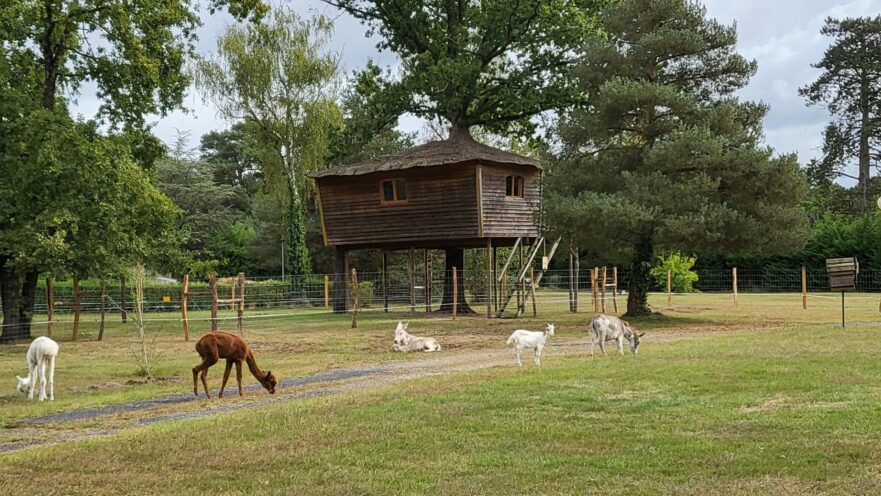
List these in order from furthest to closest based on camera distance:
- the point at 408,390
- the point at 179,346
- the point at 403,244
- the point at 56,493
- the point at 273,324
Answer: the point at 403,244 < the point at 273,324 < the point at 179,346 < the point at 408,390 < the point at 56,493

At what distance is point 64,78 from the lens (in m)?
29.8

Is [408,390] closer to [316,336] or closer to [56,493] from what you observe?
A: [56,493]

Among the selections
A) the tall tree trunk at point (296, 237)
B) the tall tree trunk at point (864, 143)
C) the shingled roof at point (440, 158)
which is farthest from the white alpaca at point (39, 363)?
the tall tree trunk at point (864, 143)

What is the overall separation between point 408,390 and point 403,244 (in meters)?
24.9

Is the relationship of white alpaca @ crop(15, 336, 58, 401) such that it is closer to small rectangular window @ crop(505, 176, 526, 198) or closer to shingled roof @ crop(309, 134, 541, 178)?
shingled roof @ crop(309, 134, 541, 178)

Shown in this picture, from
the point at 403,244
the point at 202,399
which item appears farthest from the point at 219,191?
the point at 202,399

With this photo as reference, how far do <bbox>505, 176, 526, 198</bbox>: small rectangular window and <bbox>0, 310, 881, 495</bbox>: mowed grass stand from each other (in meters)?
22.7

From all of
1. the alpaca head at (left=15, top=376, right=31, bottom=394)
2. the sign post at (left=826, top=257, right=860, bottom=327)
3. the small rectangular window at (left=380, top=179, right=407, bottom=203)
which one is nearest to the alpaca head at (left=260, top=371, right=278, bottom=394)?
the alpaca head at (left=15, top=376, right=31, bottom=394)

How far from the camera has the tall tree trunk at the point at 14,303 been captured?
87.8 ft

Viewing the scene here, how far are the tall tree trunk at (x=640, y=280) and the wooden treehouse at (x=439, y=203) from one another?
201 inches

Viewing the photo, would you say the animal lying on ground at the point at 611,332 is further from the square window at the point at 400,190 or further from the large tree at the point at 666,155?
the square window at the point at 400,190

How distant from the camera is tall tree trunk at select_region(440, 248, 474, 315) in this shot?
36791 mm

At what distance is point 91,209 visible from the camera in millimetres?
25109

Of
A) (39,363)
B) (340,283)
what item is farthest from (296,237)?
(39,363)
